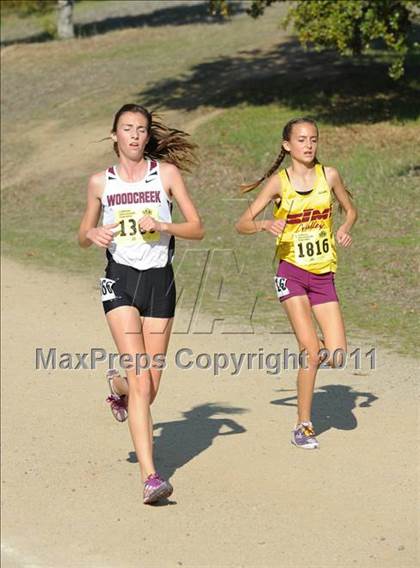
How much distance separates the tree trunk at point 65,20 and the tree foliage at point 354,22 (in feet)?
60.8

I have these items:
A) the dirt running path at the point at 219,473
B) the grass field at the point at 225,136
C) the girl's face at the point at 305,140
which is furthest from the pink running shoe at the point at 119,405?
the grass field at the point at 225,136

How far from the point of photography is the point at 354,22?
23.7m

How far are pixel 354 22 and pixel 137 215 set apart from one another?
52.6 feet

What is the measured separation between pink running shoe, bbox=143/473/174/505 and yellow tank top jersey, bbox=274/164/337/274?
1.82m

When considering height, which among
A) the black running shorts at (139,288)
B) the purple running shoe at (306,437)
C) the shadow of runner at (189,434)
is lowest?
the shadow of runner at (189,434)

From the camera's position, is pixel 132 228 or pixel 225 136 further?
pixel 225 136

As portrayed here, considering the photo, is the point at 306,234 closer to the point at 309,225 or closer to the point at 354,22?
the point at 309,225

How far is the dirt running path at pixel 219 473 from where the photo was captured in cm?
840

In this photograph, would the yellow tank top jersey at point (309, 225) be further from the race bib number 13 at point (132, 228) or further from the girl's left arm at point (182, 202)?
the race bib number 13 at point (132, 228)

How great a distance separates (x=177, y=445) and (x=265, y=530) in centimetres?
210

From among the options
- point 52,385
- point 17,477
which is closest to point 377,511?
point 17,477

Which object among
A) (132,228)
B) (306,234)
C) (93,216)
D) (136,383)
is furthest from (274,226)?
(136,383)

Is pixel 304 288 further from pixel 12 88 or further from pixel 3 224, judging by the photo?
pixel 12 88

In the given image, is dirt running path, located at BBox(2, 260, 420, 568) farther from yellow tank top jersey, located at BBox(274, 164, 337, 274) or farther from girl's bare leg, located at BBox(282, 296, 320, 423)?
yellow tank top jersey, located at BBox(274, 164, 337, 274)
